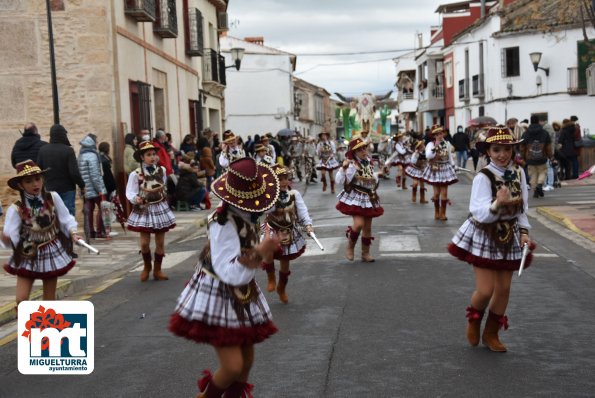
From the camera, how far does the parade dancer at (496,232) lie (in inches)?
268

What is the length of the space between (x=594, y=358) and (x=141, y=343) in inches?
148

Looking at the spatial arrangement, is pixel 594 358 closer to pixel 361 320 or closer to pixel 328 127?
pixel 361 320

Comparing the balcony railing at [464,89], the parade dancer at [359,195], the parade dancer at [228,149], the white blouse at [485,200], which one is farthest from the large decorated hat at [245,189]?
the balcony railing at [464,89]

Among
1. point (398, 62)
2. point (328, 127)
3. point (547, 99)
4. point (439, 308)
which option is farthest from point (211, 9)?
point (328, 127)

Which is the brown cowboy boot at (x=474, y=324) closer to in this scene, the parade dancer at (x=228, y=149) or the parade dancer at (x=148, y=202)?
the parade dancer at (x=148, y=202)

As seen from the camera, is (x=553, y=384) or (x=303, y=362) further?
(x=303, y=362)

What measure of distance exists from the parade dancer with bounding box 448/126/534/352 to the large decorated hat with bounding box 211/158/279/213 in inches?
92.6

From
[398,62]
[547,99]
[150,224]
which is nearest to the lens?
[150,224]

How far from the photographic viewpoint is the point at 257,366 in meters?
6.75

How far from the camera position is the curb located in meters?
14.1

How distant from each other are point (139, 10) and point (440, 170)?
8.19 metres

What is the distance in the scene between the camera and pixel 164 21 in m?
23.8

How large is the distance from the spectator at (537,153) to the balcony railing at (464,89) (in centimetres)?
3131

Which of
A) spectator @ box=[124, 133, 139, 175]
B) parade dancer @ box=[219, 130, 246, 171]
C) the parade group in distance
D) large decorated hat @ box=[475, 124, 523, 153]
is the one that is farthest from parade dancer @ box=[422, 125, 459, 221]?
large decorated hat @ box=[475, 124, 523, 153]
